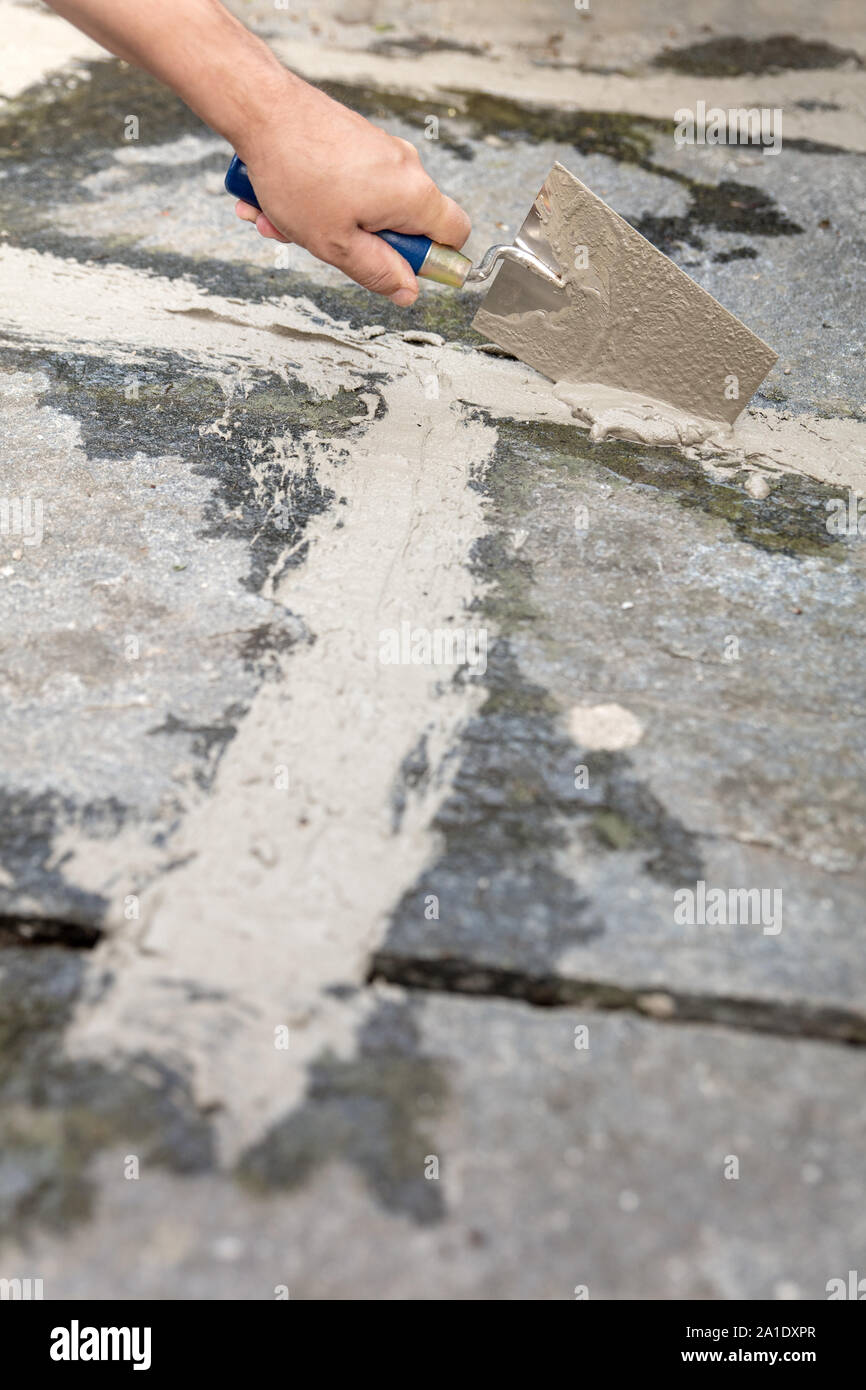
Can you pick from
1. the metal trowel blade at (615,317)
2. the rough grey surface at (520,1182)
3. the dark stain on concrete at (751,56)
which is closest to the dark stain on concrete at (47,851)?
the rough grey surface at (520,1182)

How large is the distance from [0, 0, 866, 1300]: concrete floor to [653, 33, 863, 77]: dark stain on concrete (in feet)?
3.86

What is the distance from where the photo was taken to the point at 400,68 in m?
2.97

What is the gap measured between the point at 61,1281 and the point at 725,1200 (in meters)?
0.60

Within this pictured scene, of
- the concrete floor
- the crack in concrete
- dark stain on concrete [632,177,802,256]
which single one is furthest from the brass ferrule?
the crack in concrete

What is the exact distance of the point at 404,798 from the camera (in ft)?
4.09

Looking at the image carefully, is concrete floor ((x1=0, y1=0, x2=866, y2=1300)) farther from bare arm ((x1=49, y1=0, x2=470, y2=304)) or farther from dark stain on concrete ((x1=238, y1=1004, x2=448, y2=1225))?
bare arm ((x1=49, y1=0, x2=470, y2=304))

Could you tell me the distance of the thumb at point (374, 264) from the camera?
1619 millimetres

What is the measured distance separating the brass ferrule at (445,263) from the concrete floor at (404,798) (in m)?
0.24

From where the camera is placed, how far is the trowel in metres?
1.74

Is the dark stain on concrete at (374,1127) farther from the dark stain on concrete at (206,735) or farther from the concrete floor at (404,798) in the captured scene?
the dark stain on concrete at (206,735)

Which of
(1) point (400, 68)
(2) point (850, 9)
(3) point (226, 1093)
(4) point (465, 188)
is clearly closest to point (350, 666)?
→ (3) point (226, 1093)

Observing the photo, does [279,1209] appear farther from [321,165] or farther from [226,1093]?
[321,165]

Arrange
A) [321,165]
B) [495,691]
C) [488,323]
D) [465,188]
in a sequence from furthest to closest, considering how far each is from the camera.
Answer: [465,188], [488,323], [321,165], [495,691]

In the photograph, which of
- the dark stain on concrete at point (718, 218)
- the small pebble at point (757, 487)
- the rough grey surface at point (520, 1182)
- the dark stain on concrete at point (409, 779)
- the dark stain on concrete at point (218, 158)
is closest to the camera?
the rough grey surface at point (520, 1182)
